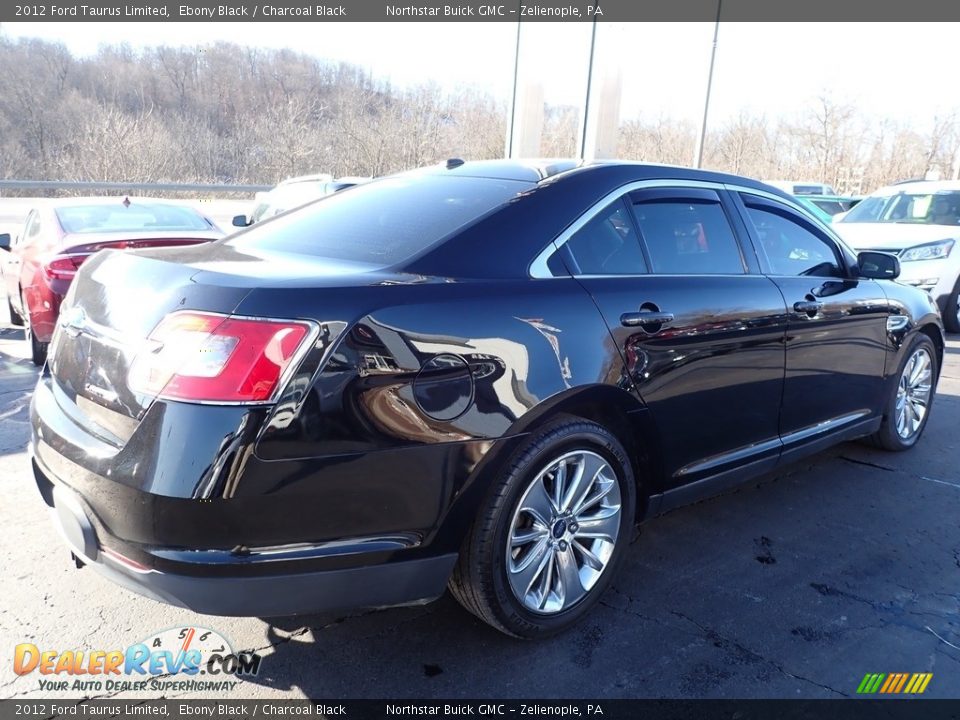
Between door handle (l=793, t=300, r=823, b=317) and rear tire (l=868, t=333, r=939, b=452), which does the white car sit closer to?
rear tire (l=868, t=333, r=939, b=452)

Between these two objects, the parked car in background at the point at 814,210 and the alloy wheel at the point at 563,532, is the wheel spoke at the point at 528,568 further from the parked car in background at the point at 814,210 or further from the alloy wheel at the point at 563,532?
the parked car in background at the point at 814,210

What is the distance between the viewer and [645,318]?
290 cm

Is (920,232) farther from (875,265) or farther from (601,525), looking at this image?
(601,525)

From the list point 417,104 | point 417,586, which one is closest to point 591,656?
point 417,586

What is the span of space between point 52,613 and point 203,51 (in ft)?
224

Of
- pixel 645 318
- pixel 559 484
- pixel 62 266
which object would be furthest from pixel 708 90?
pixel 559 484

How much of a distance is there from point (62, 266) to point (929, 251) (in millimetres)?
9342

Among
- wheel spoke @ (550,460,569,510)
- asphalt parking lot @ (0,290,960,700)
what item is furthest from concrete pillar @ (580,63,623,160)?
wheel spoke @ (550,460,569,510)

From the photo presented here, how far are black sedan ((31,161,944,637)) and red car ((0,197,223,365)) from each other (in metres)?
3.39

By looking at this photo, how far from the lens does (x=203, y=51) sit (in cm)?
6206

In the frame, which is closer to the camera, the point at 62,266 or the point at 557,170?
the point at 557,170

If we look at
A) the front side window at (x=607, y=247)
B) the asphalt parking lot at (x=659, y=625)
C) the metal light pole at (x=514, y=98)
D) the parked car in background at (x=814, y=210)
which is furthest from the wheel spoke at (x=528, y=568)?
the metal light pole at (x=514, y=98)

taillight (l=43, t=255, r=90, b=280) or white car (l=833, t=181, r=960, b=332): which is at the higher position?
white car (l=833, t=181, r=960, b=332)

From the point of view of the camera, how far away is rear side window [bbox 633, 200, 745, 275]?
316cm
